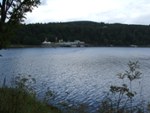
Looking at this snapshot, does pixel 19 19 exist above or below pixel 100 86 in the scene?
above

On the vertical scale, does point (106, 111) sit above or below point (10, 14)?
below

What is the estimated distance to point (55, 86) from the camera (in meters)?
40.2

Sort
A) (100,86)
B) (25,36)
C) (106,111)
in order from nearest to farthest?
(106,111)
(100,86)
(25,36)

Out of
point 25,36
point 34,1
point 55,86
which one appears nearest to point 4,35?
point 34,1

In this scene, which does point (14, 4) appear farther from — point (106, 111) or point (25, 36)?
point (25, 36)

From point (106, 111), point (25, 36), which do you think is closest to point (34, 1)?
point (106, 111)

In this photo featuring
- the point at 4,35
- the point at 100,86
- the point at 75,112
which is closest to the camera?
the point at 4,35

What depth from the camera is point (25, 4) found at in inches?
357

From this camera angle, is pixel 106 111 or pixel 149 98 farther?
pixel 149 98

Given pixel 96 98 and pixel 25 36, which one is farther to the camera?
pixel 25 36

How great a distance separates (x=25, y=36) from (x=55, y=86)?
155937 millimetres

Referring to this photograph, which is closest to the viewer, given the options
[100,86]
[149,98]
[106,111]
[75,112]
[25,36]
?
[106,111]

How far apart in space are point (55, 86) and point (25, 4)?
3148cm

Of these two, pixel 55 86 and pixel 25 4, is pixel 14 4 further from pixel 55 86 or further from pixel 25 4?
pixel 55 86
